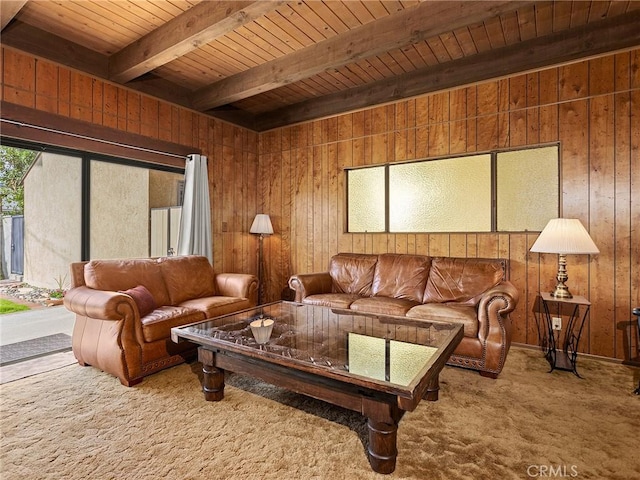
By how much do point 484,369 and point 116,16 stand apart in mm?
3999

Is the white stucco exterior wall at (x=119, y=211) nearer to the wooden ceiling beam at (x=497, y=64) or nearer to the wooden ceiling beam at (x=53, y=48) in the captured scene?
the wooden ceiling beam at (x=53, y=48)

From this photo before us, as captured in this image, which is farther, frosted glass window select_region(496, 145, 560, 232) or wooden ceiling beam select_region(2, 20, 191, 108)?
frosted glass window select_region(496, 145, 560, 232)

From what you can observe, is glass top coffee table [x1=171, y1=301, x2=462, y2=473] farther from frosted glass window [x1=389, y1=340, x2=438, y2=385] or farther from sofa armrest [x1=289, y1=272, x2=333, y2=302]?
sofa armrest [x1=289, y1=272, x2=333, y2=302]

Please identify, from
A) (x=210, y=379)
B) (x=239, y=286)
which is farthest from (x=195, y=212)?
(x=210, y=379)

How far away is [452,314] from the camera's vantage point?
2.73 metres

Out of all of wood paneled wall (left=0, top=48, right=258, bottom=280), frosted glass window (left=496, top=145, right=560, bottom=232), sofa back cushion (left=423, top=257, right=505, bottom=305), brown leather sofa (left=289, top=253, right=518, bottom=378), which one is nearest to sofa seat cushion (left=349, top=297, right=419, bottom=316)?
brown leather sofa (left=289, top=253, right=518, bottom=378)

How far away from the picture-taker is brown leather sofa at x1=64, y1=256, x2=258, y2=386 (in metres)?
2.42

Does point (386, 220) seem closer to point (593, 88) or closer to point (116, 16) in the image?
point (593, 88)

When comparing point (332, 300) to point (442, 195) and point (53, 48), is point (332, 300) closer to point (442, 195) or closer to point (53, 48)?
point (442, 195)

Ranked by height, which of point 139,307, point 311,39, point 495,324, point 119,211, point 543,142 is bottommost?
point 495,324

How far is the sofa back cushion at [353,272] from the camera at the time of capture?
381cm

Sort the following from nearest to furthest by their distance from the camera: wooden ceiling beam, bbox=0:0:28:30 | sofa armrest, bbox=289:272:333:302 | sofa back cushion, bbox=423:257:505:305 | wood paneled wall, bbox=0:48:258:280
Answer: wooden ceiling beam, bbox=0:0:28:30 → wood paneled wall, bbox=0:48:258:280 → sofa back cushion, bbox=423:257:505:305 → sofa armrest, bbox=289:272:333:302

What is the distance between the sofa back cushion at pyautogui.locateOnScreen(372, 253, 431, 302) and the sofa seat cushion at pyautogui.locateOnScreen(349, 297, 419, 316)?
0.14 metres

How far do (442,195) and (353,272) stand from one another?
Result: 131 cm
